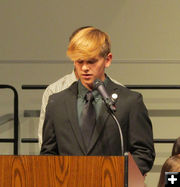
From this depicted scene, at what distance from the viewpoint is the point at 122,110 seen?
7.59ft

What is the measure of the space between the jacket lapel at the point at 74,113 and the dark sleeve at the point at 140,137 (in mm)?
202

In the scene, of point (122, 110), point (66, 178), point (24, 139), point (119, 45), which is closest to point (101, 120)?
point (122, 110)

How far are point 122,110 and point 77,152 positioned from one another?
0.80 feet

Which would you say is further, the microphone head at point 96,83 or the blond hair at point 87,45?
the blond hair at point 87,45

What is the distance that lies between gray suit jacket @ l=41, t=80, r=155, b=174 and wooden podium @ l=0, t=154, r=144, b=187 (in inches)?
20.4

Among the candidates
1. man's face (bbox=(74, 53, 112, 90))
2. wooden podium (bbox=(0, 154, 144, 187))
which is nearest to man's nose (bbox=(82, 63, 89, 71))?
man's face (bbox=(74, 53, 112, 90))

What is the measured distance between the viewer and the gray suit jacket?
7.41ft

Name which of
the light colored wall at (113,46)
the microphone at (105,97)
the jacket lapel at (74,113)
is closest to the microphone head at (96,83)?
the microphone at (105,97)

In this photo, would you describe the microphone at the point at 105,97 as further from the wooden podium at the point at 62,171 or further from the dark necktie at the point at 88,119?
the wooden podium at the point at 62,171

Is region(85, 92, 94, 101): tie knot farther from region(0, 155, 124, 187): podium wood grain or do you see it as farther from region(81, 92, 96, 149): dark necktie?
region(0, 155, 124, 187): podium wood grain

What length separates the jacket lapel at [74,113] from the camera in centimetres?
226

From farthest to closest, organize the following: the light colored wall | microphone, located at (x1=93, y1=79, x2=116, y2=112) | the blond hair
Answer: the light colored wall → the blond hair → microphone, located at (x1=93, y1=79, x2=116, y2=112)

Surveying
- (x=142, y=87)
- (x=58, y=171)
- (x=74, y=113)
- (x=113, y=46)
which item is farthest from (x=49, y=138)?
(x=113, y=46)

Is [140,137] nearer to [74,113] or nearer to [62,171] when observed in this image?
[74,113]
